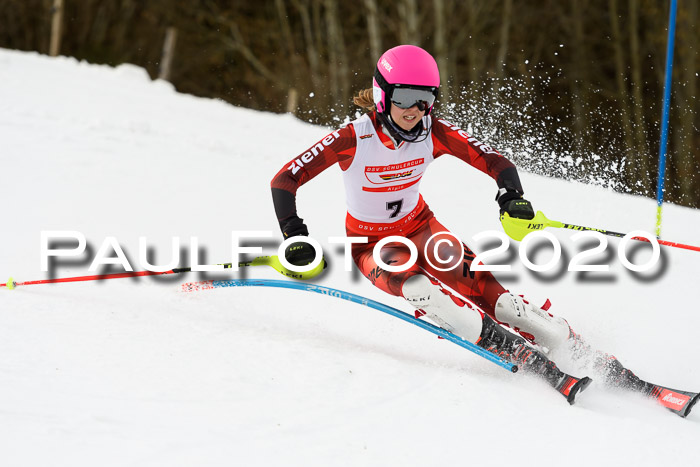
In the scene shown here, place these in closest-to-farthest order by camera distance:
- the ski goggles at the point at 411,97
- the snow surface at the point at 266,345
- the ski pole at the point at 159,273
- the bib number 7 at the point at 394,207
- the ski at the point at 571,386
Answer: the snow surface at the point at 266,345 < the ski at the point at 571,386 < the ski goggles at the point at 411,97 < the ski pole at the point at 159,273 < the bib number 7 at the point at 394,207

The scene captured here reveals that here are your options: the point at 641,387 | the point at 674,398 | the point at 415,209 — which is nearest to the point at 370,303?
the point at 415,209

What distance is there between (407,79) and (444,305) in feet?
3.18

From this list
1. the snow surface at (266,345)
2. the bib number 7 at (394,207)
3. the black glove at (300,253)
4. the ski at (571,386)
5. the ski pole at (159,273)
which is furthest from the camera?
the bib number 7 at (394,207)

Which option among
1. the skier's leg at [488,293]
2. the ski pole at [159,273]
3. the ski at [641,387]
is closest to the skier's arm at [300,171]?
the ski pole at [159,273]

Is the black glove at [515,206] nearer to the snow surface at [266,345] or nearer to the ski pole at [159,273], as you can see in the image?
the snow surface at [266,345]

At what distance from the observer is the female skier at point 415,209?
3031 mm

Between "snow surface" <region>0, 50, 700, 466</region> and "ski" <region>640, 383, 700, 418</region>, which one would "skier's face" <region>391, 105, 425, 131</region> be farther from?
"ski" <region>640, 383, 700, 418</region>

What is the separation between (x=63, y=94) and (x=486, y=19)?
10.9m

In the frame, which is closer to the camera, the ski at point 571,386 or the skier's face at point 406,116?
the ski at point 571,386

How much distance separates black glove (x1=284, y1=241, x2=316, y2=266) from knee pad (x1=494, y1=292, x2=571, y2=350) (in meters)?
0.87

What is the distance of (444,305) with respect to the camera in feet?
9.94

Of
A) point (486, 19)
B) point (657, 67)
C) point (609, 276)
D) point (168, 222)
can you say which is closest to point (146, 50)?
point (486, 19)

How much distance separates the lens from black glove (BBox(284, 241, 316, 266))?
294 centimetres

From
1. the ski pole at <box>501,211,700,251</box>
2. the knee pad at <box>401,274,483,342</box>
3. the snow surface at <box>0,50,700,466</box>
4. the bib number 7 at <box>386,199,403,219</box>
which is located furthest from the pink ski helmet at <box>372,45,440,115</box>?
the snow surface at <box>0,50,700,466</box>
